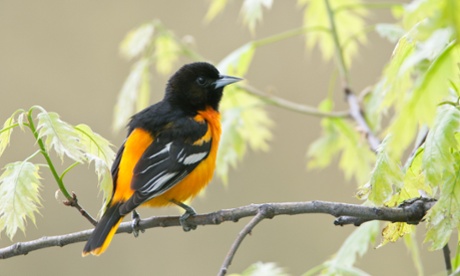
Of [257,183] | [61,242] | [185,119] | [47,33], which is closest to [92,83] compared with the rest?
[47,33]

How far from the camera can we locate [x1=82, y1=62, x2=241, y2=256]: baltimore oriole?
7.25 ft

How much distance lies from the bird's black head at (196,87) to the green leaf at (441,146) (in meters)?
1.76

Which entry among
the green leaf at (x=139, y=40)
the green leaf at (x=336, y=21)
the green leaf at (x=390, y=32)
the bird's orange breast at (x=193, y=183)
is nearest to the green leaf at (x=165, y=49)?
the green leaf at (x=139, y=40)

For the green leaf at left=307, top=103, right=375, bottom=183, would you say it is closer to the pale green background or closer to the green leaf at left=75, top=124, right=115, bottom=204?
the green leaf at left=75, top=124, right=115, bottom=204

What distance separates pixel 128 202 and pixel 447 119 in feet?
3.93

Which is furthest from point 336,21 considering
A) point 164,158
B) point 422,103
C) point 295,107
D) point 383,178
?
point 422,103

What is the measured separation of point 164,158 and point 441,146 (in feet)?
4.51

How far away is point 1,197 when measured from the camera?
1.53 m

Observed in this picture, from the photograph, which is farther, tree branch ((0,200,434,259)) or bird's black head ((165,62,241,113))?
bird's black head ((165,62,241,113))

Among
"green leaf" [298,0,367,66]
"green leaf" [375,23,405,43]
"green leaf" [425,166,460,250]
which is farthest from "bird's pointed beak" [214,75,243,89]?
"green leaf" [425,166,460,250]

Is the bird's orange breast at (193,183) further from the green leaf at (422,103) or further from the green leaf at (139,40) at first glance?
the green leaf at (422,103)

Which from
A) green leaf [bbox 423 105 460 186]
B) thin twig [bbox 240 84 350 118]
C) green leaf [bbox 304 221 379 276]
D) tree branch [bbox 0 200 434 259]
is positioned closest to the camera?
green leaf [bbox 423 105 460 186]

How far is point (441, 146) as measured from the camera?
1.23 meters

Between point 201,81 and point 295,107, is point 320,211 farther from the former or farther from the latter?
point 201,81
